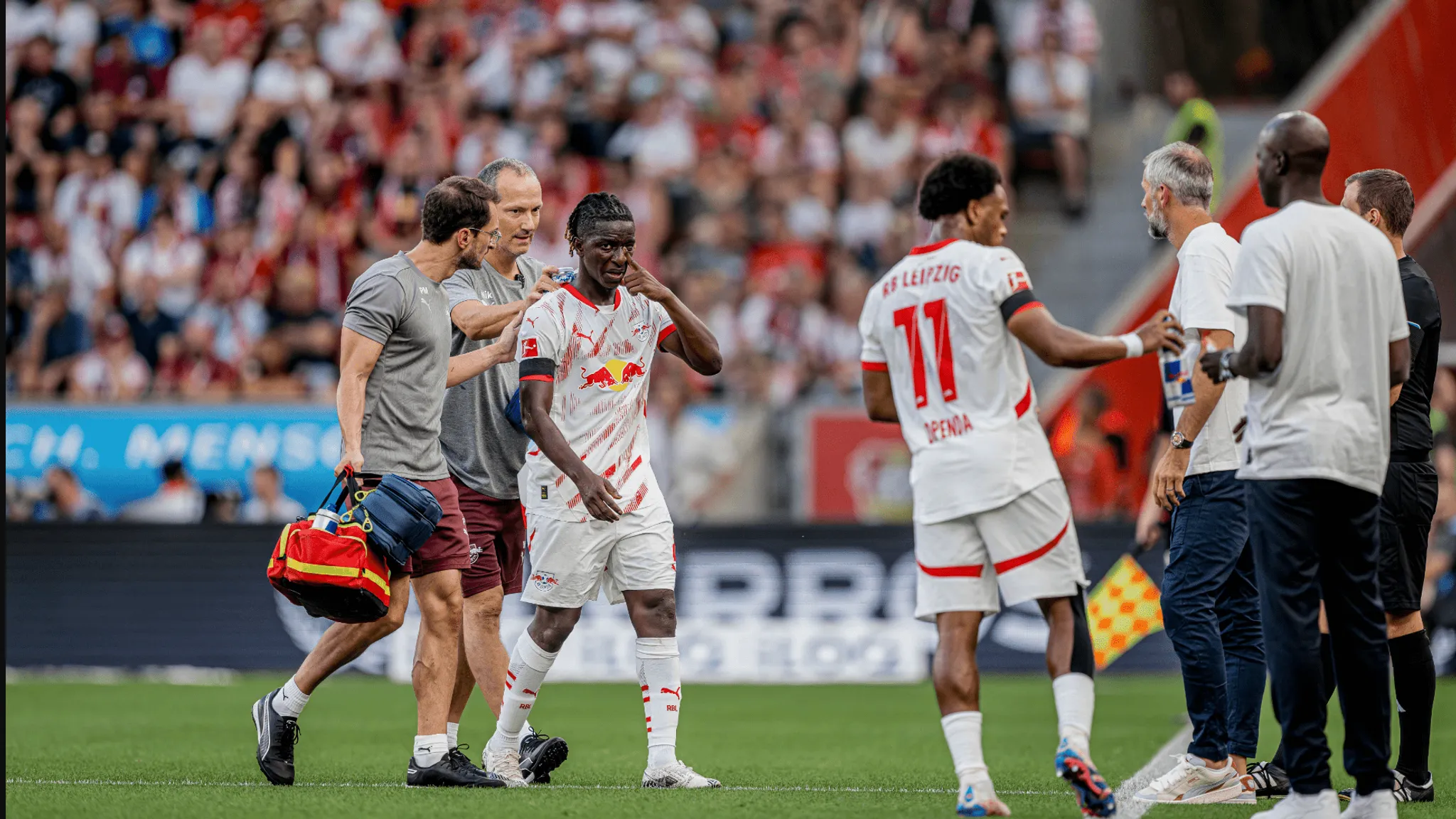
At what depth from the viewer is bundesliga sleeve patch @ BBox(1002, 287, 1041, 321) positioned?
5773 mm

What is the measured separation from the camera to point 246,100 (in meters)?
20.4

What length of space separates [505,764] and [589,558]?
1.00 metres

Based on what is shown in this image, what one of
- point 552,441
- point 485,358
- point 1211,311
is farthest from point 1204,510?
point 485,358

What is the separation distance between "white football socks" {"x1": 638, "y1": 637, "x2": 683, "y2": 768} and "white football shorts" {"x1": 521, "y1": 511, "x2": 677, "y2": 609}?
0.86ft

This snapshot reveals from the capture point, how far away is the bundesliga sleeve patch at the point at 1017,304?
18.9 ft

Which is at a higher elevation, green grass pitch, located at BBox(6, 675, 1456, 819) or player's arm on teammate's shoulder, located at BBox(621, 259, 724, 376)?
player's arm on teammate's shoulder, located at BBox(621, 259, 724, 376)

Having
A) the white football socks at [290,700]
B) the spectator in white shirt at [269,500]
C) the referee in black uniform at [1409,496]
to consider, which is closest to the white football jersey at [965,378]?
the referee in black uniform at [1409,496]

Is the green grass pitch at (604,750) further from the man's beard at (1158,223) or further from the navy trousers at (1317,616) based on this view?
the man's beard at (1158,223)

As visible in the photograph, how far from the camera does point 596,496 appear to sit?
6809 millimetres

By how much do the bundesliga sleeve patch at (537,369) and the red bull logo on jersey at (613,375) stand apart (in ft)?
0.61

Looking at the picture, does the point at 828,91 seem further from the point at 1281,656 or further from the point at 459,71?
the point at 1281,656

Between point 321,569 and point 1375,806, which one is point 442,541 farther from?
point 1375,806

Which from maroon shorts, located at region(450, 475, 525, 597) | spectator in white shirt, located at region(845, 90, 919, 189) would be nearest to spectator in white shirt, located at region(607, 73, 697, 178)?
spectator in white shirt, located at region(845, 90, 919, 189)

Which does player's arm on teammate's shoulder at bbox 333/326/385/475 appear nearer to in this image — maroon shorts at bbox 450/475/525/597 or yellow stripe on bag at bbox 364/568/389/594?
yellow stripe on bag at bbox 364/568/389/594
